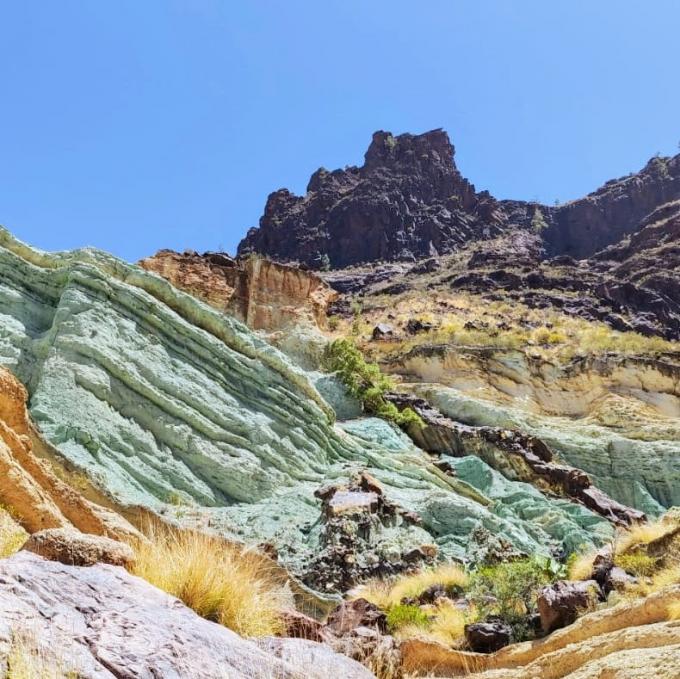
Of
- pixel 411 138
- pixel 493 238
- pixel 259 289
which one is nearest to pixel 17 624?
pixel 259 289

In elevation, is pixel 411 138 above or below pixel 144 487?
above

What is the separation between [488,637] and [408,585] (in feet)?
11.2

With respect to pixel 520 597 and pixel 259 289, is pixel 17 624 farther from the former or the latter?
pixel 259 289

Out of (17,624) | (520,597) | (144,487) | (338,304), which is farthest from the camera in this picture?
(338,304)

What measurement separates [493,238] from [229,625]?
86.9 m

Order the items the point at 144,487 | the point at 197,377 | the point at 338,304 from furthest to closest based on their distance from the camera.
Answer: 1. the point at 338,304
2. the point at 197,377
3. the point at 144,487

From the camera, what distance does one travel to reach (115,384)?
13.3 m

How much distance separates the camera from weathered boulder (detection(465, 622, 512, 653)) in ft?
21.4

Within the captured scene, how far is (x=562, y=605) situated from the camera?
645 cm

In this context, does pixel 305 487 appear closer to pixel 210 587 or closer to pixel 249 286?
pixel 210 587

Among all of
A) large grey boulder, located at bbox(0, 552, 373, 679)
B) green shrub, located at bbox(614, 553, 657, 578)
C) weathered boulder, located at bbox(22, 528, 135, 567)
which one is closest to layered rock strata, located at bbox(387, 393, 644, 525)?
green shrub, located at bbox(614, 553, 657, 578)

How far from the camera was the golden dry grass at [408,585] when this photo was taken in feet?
31.1

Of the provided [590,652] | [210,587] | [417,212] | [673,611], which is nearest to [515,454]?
[673,611]

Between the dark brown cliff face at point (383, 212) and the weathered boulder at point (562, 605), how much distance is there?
255ft
